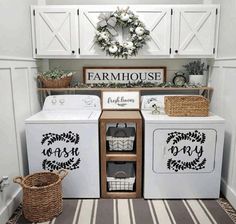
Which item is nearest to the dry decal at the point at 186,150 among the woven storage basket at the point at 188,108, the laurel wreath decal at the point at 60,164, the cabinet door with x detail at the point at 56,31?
the woven storage basket at the point at 188,108

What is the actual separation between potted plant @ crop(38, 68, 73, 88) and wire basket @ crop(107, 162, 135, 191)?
1.10 metres

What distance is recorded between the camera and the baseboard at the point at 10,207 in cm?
195

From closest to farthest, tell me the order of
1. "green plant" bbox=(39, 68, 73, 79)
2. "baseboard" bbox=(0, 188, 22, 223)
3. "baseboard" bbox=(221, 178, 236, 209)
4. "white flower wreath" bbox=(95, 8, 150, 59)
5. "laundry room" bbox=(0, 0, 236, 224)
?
"baseboard" bbox=(0, 188, 22, 223) < "laundry room" bbox=(0, 0, 236, 224) < "baseboard" bbox=(221, 178, 236, 209) < "white flower wreath" bbox=(95, 8, 150, 59) < "green plant" bbox=(39, 68, 73, 79)

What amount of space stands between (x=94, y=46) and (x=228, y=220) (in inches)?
83.5

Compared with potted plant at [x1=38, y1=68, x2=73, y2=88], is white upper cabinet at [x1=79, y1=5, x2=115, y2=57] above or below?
above

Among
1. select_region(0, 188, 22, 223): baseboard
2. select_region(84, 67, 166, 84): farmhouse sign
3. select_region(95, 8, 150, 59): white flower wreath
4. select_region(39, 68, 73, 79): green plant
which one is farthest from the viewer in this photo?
select_region(84, 67, 166, 84): farmhouse sign

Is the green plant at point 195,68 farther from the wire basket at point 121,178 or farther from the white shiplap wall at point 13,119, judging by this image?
the white shiplap wall at point 13,119

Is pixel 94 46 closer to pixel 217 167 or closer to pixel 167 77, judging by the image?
pixel 167 77

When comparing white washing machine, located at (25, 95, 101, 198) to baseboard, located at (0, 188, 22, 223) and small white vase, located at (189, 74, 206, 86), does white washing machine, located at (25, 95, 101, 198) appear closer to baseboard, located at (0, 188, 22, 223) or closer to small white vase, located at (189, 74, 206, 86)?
baseboard, located at (0, 188, 22, 223)

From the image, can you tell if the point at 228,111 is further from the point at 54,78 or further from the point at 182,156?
the point at 54,78

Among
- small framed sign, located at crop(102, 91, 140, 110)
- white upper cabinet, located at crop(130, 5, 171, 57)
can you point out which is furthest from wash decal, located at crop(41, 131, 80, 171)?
white upper cabinet, located at crop(130, 5, 171, 57)

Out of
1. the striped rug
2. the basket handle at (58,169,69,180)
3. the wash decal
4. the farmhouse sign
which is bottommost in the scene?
the striped rug

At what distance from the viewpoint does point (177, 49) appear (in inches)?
103

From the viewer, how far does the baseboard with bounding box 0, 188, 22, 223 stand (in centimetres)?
195
